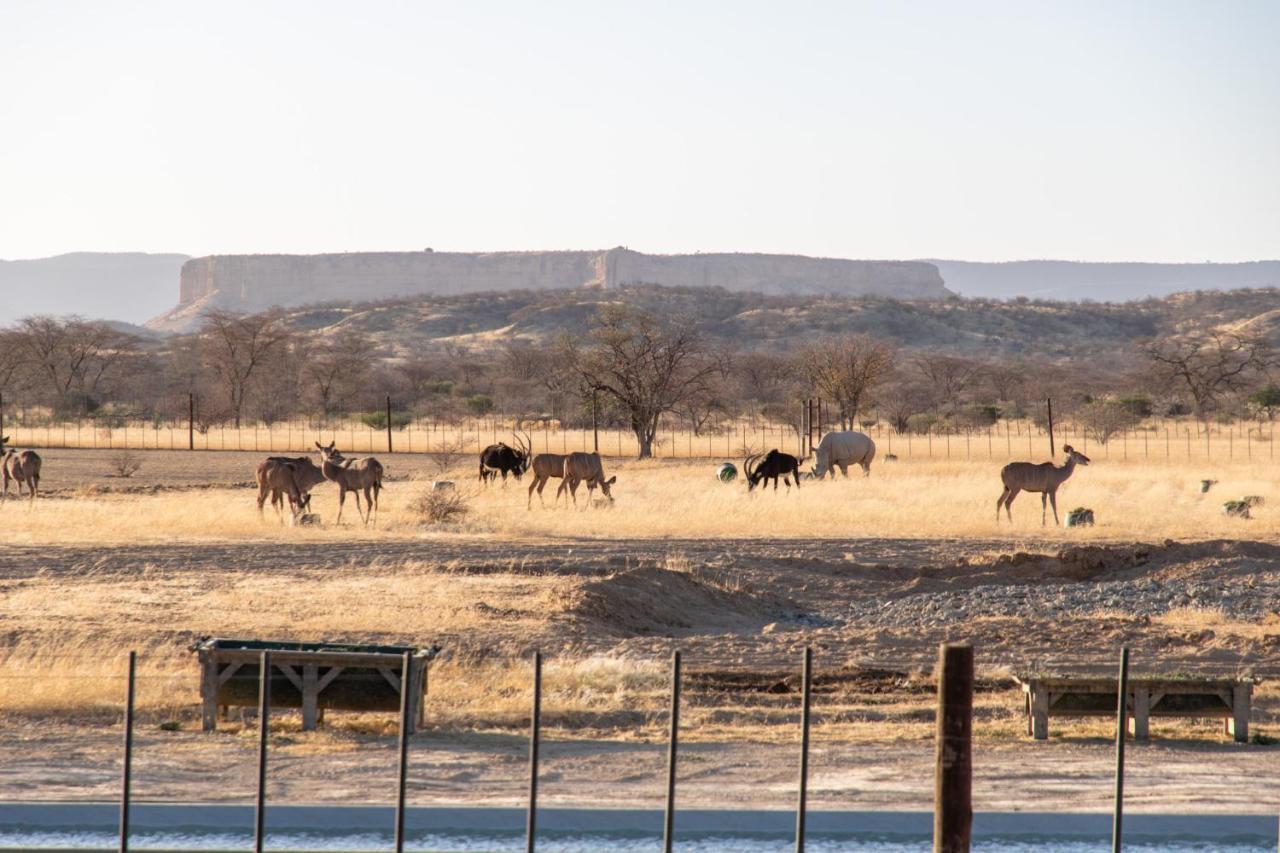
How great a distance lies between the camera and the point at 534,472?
30.0 m

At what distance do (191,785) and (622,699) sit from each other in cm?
402

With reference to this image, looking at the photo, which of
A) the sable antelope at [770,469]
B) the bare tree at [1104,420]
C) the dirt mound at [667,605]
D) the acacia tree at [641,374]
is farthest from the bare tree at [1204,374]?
the dirt mound at [667,605]

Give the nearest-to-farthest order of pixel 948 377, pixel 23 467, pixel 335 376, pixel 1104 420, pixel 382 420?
pixel 23 467, pixel 1104 420, pixel 382 420, pixel 948 377, pixel 335 376

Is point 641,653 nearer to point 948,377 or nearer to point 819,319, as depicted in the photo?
point 948,377

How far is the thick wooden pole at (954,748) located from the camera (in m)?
5.01

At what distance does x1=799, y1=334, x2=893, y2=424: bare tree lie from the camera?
56469 millimetres

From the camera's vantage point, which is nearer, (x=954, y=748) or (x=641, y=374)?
(x=954, y=748)

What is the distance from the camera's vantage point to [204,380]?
92.6 metres

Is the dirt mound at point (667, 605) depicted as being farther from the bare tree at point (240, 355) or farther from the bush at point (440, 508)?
Answer: the bare tree at point (240, 355)

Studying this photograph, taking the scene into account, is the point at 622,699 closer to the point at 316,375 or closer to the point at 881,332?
the point at 316,375

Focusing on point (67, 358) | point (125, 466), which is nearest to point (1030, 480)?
point (125, 466)

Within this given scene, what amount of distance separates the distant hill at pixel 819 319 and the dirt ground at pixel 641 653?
95.0 meters

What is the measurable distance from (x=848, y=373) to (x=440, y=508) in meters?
33.1

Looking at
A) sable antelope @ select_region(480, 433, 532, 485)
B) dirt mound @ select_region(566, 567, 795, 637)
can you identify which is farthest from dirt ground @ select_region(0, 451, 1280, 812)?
sable antelope @ select_region(480, 433, 532, 485)
